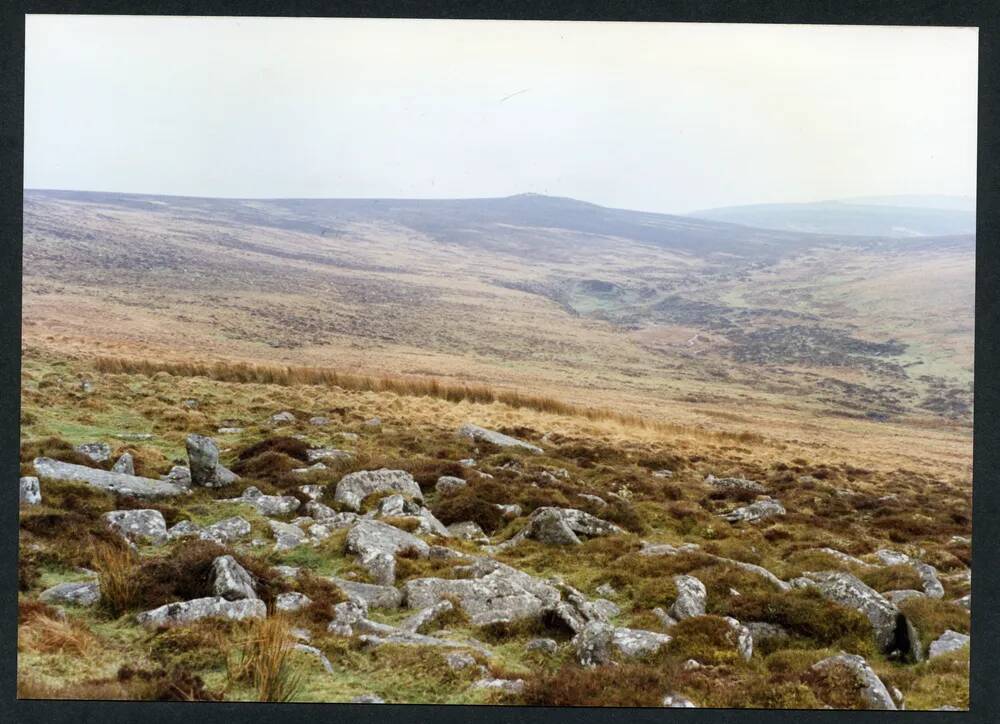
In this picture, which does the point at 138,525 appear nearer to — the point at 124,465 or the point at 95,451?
the point at 124,465

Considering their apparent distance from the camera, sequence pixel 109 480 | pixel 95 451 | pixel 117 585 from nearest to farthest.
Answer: pixel 117 585 < pixel 109 480 < pixel 95 451

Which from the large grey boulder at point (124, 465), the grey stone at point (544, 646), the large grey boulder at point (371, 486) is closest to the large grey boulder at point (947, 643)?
the grey stone at point (544, 646)

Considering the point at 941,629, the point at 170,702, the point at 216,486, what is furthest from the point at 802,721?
the point at 216,486

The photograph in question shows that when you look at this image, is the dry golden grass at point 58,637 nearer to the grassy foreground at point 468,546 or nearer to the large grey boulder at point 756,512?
the grassy foreground at point 468,546

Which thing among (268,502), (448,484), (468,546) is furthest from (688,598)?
(268,502)

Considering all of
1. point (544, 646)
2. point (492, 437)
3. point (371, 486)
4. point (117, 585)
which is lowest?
point (544, 646)

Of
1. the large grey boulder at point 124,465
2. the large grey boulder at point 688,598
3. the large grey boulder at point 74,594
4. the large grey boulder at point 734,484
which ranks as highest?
the large grey boulder at point 124,465

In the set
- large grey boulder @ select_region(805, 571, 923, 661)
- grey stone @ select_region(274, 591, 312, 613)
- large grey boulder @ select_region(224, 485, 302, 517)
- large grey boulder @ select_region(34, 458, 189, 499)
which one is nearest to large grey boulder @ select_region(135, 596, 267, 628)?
grey stone @ select_region(274, 591, 312, 613)
